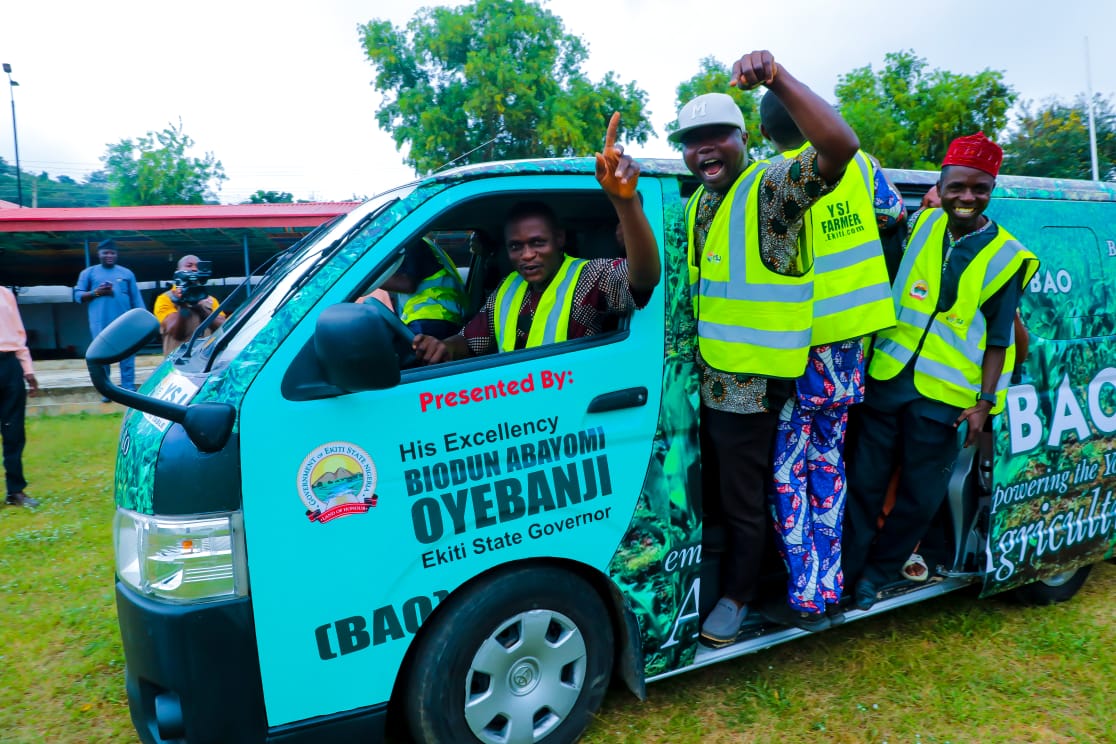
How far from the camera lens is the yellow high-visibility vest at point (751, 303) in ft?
8.47

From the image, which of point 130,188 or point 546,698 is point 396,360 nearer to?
point 546,698

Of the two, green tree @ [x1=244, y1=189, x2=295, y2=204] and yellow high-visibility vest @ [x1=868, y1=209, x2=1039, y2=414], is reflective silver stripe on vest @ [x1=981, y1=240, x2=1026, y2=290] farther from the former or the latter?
green tree @ [x1=244, y1=189, x2=295, y2=204]

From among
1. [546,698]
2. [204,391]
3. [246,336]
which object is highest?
[246,336]

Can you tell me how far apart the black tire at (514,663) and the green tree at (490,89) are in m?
24.8

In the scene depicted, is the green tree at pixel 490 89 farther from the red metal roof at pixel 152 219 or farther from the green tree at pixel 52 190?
the green tree at pixel 52 190

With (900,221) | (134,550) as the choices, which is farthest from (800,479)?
(134,550)

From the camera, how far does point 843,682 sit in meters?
3.07

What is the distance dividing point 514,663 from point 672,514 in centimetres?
73

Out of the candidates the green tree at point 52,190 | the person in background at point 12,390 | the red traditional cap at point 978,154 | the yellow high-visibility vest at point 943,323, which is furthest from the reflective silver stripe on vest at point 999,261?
the green tree at point 52,190

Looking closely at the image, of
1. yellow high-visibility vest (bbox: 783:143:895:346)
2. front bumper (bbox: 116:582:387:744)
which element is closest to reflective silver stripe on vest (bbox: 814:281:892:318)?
yellow high-visibility vest (bbox: 783:143:895:346)

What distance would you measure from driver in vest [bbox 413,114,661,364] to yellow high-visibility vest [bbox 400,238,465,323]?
20.1 inches

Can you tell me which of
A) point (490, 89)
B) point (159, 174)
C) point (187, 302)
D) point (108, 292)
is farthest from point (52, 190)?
point (187, 302)

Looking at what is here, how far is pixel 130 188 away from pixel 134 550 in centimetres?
4211

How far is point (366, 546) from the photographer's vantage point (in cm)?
217
